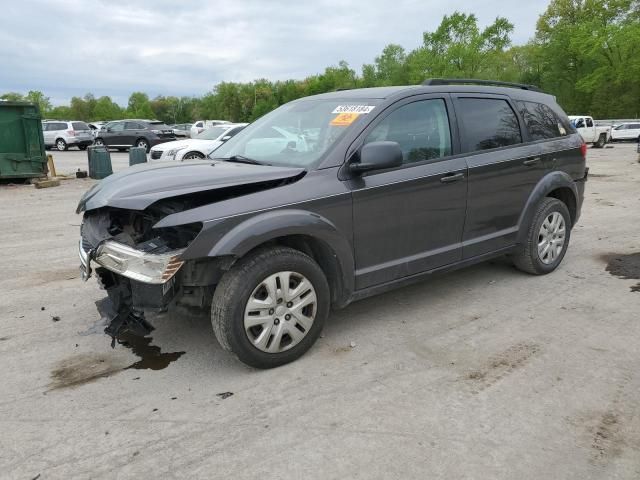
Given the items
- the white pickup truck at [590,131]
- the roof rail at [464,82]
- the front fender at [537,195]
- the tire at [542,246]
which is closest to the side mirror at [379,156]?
the roof rail at [464,82]

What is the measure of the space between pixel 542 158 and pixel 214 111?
10650cm

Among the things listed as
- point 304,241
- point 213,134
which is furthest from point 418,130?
point 213,134

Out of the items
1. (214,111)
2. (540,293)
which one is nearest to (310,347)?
(540,293)

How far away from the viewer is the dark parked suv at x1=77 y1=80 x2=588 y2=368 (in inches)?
123

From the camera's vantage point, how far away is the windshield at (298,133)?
373 cm

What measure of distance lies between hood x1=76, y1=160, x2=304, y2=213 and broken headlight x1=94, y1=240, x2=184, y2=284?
27cm

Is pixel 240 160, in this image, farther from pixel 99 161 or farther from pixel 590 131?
pixel 590 131

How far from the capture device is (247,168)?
141 inches

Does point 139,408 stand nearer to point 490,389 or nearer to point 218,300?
point 218,300

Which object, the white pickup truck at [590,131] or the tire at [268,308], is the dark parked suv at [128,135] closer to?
the white pickup truck at [590,131]

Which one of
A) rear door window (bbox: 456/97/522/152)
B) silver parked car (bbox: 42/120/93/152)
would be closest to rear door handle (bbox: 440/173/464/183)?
rear door window (bbox: 456/97/522/152)

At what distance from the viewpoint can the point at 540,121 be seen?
16.5 feet

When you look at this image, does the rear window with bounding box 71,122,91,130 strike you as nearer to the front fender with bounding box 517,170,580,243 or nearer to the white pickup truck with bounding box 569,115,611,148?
the white pickup truck with bounding box 569,115,611,148

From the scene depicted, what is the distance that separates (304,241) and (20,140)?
12.1 m
